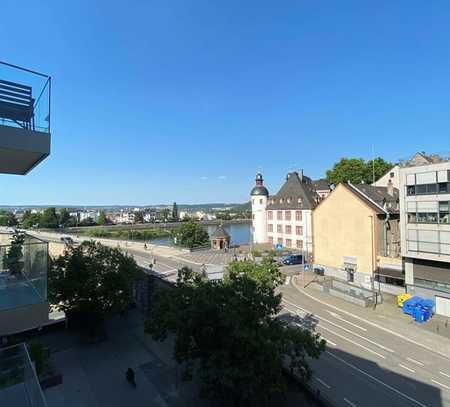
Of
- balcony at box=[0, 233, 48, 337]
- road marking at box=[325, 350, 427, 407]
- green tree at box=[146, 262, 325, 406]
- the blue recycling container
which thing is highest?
balcony at box=[0, 233, 48, 337]

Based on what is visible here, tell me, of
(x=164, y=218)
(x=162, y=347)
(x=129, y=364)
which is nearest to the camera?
(x=129, y=364)

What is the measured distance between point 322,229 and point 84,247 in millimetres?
27002

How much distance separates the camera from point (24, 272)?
25.2ft

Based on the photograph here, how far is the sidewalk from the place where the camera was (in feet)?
72.0

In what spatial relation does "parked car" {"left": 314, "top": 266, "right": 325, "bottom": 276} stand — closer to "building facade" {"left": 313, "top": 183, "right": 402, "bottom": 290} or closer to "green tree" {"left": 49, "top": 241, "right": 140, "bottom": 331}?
"building facade" {"left": 313, "top": 183, "right": 402, "bottom": 290}

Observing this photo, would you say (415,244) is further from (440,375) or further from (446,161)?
(440,375)

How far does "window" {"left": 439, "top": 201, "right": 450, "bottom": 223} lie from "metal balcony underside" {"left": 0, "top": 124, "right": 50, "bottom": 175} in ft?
91.1

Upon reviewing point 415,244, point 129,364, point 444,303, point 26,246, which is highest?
point 26,246

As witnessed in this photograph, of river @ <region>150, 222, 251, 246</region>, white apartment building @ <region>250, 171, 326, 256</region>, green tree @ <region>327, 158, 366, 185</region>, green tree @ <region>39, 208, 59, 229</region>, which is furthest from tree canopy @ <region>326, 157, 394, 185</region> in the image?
green tree @ <region>39, 208, 59, 229</region>

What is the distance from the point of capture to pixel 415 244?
27.4 meters

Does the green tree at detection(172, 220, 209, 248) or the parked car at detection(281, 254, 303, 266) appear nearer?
the parked car at detection(281, 254, 303, 266)

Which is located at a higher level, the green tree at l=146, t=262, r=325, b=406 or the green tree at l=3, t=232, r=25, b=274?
the green tree at l=3, t=232, r=25, b=274

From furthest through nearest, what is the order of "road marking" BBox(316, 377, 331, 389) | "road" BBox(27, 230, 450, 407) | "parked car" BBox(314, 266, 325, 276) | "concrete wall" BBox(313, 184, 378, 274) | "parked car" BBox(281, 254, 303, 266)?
"parked car" BBox(281, 254, 303, 266)
"parked car" BBox(314, 266, 325, 276)
"concrete wall" BBox(313, 184, 378, 274)
"road marking" BBox(316, 377, 331, 389)
"road" BBox(27, 230, 450, 407)

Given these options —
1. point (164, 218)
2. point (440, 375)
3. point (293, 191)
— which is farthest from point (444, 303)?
point (164, 218)
